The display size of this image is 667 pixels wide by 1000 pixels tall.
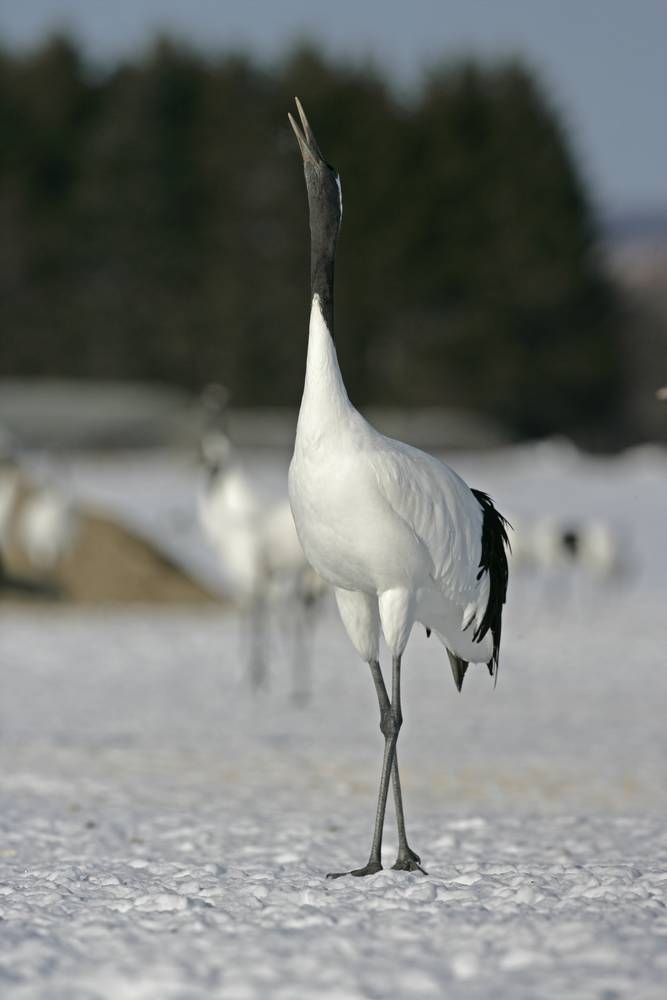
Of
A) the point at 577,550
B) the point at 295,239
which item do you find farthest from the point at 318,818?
the point at 295,239

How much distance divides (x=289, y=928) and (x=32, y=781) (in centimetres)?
407

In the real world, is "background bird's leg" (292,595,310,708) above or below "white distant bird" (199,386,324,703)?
below

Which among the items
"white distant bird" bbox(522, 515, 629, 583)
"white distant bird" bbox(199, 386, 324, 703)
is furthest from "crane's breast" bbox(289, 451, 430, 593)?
"white distant bird" bbox(522, 515, 629, 583)

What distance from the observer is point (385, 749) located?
5723mm

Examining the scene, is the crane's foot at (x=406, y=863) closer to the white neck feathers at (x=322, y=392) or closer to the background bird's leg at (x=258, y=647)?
the white neck feathers at (x=322, y=392)

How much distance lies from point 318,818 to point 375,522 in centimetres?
245

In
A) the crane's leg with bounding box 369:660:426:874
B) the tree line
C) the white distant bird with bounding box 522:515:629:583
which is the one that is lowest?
the crane's leg with bounding box 369:660:426:874

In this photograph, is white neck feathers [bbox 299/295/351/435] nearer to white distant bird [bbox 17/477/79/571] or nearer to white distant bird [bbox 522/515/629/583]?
→ white distant bird [bbox 17/477/79/571]

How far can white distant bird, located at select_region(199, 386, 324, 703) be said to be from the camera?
44.6 feet

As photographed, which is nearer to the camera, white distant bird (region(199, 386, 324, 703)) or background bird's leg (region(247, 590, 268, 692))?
background bird's leg (region(247, 590, 268, 692))

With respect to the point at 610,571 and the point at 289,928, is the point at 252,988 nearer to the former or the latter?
the point at 289,928

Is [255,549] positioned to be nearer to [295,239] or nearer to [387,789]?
[387,789]

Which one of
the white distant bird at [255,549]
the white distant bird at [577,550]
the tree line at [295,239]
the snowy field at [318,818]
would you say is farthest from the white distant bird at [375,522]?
the tree line at [295,239]

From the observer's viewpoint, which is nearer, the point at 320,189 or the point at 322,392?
the point at 322,392
